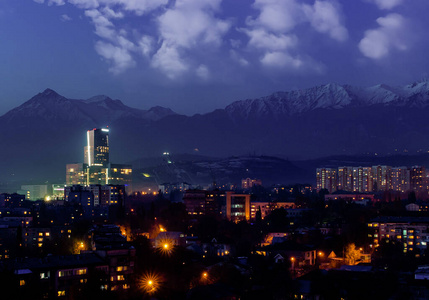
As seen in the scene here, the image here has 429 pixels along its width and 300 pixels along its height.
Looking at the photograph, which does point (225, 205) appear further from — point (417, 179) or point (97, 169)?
point (417, 179)

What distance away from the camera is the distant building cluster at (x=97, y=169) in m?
76.8

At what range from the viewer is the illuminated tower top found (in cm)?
8025

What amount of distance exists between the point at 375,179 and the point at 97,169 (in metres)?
40.3

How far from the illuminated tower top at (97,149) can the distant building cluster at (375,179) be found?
34.4 metres

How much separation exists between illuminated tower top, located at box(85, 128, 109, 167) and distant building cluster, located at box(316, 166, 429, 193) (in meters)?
34.4

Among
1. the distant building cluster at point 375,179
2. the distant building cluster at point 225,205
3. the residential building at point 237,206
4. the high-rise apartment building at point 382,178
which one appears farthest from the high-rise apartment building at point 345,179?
the residential building at point 237,206

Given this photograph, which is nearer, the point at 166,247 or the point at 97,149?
the point at 166,247

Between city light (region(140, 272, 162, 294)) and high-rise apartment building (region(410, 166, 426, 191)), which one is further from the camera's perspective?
high-rise apartment building (region(410, 166, 426, 191))

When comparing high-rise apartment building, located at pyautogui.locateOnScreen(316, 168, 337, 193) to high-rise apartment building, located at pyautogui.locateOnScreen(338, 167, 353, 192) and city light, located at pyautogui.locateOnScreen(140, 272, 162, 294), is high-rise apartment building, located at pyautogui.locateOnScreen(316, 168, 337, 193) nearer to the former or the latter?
high-rise apartment building, located at pyautogui.locateOnScreen(338, 167, 353, 192)

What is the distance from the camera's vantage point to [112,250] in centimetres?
2395

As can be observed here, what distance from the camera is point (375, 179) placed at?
87938 millimetres

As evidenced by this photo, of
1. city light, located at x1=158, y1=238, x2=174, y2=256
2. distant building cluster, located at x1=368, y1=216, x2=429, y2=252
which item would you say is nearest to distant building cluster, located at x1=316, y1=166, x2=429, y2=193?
distant building cluster, located at x1=368, y1=216, x2=429, y2=252

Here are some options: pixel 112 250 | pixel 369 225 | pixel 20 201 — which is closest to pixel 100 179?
pixel 20 201

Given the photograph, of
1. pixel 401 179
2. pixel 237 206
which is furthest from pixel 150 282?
pixel 401 179
